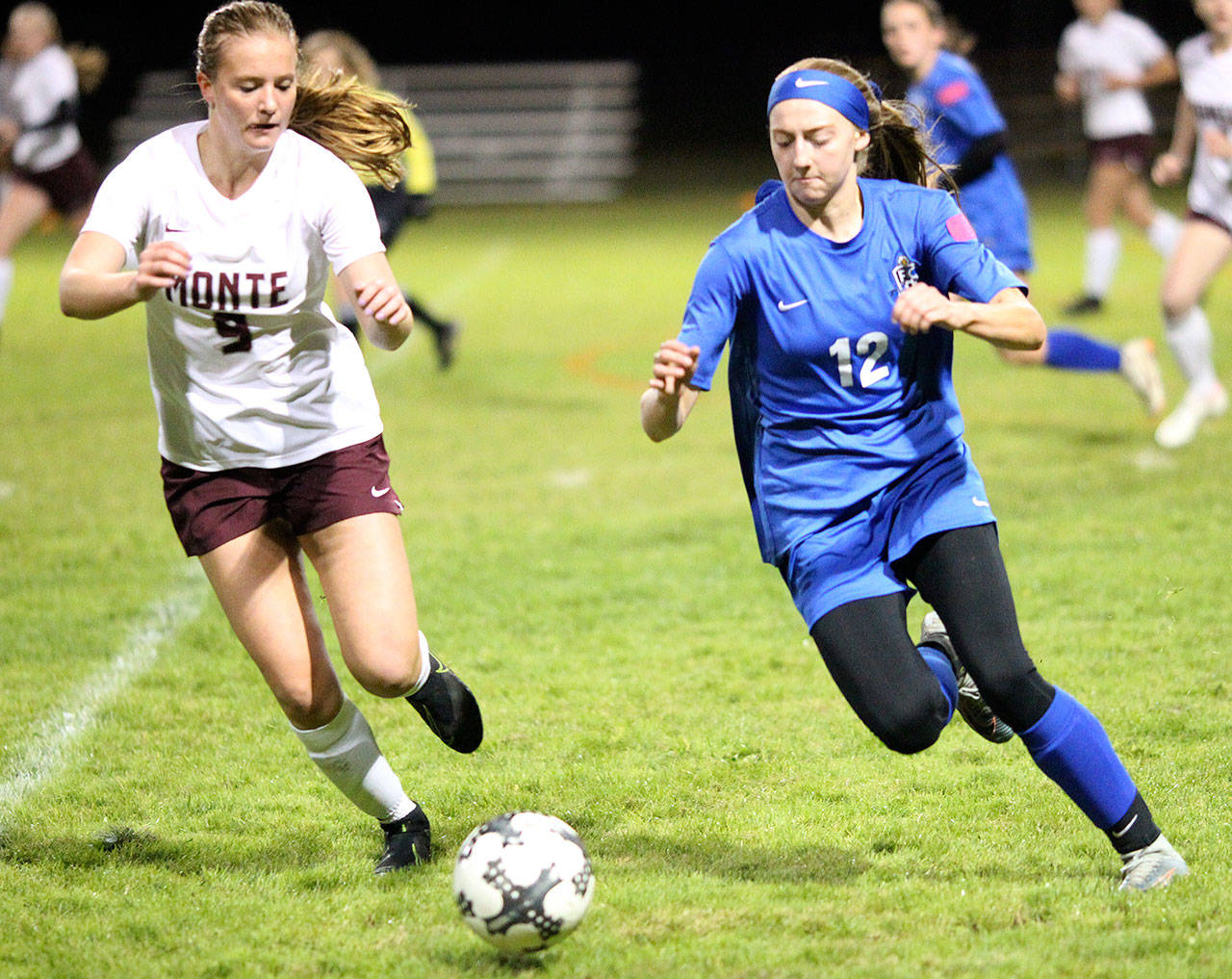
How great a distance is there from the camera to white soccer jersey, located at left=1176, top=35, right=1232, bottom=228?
797 cm

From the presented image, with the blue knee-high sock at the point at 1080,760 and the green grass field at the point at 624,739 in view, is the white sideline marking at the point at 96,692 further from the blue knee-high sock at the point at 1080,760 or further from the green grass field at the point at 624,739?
the blue knee-high sock at the point at 1080,760

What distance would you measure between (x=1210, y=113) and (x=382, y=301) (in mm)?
6079

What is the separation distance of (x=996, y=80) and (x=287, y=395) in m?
25.2

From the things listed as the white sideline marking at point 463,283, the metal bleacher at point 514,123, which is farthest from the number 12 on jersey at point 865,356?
the metal bleacher at point 514,123

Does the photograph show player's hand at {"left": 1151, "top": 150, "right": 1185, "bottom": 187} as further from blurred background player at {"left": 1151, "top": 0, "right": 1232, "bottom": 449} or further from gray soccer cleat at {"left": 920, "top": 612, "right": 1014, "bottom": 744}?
gray soccer cleat at {"left": 920, "top": 612, "right": 1014, "bottom": 744}

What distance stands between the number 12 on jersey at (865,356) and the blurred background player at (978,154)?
4372mm

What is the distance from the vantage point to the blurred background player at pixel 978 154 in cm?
797

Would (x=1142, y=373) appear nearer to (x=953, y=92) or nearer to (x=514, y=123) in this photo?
(x=953, y=92)

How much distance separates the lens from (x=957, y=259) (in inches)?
145

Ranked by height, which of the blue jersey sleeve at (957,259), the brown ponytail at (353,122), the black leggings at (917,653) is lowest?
the black leggings at (917,653)

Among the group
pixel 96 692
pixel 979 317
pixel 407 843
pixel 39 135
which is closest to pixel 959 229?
pixel 979 317

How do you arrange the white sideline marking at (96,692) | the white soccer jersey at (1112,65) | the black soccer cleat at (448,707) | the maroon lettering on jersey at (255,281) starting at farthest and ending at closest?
the white soccer jersey at (1112,65)
the white sideline marking at (96,692)
the black soccer cleat at (448,707)
the maroon lettering on jersey at (255,281)

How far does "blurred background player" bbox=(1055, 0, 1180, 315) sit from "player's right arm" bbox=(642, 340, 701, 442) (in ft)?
33.2

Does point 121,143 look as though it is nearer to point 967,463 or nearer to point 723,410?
point 723,410
